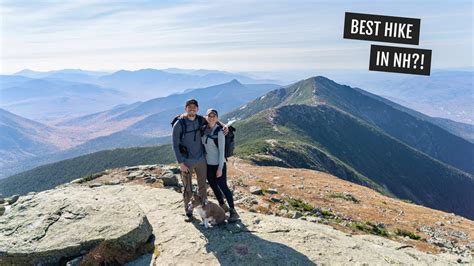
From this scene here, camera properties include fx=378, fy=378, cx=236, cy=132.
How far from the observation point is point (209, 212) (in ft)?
51.2

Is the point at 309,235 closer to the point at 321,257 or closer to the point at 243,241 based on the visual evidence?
the point at 321,257

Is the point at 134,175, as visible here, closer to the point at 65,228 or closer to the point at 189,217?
the point at 189,217

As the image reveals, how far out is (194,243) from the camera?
14539 mm

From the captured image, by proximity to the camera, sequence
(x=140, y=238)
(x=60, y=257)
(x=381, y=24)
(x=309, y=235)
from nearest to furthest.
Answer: (x=60, y=257)
(x=140, y=238)
(x=309, y=235)
(x=381, y=24)

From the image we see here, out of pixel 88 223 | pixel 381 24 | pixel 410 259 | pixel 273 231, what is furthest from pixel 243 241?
pixel 381 24

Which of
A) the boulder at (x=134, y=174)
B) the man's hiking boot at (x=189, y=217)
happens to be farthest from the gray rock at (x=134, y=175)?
the man's hiking boot at (x=189, y=217)

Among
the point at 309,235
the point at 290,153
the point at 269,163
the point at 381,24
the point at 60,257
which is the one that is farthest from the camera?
the point at 290,153

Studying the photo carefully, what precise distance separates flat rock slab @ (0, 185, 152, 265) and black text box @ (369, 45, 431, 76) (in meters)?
17.8

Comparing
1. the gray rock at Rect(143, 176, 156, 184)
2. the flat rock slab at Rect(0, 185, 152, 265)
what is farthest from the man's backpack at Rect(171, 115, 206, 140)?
the gray rock at Rect(143, 176, 156, 184)

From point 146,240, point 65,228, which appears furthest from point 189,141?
point 65,228

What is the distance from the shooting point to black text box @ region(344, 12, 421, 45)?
2342 centimetres

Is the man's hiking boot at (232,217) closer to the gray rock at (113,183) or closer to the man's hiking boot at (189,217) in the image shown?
the man's hiking boot at (189,217)

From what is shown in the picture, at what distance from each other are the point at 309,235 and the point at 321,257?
1737mm

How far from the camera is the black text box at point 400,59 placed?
80.2 ft
